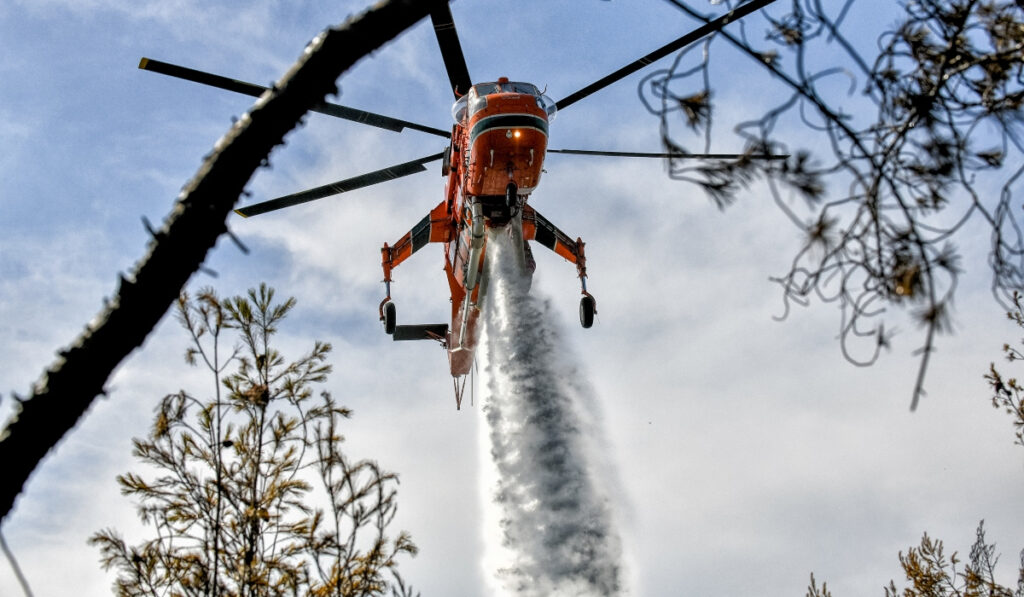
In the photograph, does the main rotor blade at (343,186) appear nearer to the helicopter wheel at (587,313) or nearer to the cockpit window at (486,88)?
the cockpit window at (486,88)

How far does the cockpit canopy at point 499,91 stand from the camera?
1280 cm

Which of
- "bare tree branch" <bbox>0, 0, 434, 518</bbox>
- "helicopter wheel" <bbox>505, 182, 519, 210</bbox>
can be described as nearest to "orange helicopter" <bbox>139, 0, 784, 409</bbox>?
"helicopter wheel" <bbox>505, 182, 519, 210</bbox>

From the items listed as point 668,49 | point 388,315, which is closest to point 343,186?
point 388,315

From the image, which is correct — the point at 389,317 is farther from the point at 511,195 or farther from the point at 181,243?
the point at 181,243

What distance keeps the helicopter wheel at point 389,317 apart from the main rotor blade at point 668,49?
458cm

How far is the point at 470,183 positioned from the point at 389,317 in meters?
3.50

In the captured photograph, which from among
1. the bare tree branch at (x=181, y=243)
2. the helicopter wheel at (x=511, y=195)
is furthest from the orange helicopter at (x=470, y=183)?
the bare tree branch at (x=181, y=243)

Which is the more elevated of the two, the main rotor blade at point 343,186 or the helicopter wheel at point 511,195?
the main rotor blade at point 343,186

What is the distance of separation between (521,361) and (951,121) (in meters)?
13.1

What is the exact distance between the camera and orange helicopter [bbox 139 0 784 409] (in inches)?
484

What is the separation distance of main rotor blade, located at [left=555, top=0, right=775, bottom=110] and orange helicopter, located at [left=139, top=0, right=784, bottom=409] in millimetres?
28

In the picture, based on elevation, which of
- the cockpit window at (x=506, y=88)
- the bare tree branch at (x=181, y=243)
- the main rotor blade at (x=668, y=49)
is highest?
the cockpit window at (x=506, y=88)

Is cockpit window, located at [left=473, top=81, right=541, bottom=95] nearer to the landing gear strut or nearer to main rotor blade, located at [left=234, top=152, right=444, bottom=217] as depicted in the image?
main rotor blade, located at [left=234, top=152, right=444, bottom=217]

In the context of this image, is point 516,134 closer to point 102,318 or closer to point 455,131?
point 455,131
